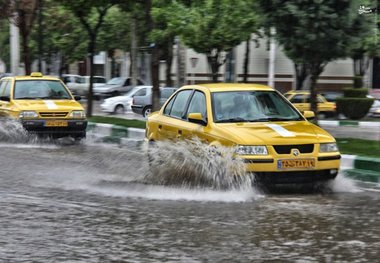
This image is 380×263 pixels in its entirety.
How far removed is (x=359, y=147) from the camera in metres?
12.6

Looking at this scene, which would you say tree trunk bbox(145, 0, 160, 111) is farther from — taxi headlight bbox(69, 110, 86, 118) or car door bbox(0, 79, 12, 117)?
car door bbox(0, 79, 12, 117)

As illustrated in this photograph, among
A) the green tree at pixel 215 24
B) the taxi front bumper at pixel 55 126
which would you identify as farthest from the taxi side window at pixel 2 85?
the green tree at pixel 215 24

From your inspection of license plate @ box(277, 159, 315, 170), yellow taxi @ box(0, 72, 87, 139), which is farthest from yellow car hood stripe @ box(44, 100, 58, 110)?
license plate @ box(277, 159, 315, 170)

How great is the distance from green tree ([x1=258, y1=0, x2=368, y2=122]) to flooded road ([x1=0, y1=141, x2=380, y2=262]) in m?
3.33

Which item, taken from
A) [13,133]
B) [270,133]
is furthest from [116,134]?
[270,133]

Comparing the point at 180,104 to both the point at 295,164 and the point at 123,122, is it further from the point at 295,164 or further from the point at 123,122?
the point at 123,122

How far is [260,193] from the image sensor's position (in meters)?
8.58

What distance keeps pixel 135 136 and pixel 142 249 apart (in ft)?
33.6

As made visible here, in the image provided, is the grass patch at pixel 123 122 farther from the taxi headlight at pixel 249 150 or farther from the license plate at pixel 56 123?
the taxi headlight at pixel 249 150

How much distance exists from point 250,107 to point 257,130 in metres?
0.87

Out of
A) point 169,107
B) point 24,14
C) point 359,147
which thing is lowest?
point 359,147

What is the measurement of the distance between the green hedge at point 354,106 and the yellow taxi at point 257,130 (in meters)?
16.9

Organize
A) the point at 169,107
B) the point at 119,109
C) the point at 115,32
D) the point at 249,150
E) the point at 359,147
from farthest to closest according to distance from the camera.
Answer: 1. the point at 115,32
2. the point at 119,109
3. the point at 359,147
4. the point at 169,107
5. the point at 249,150

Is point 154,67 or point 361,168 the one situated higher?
point 154,67
